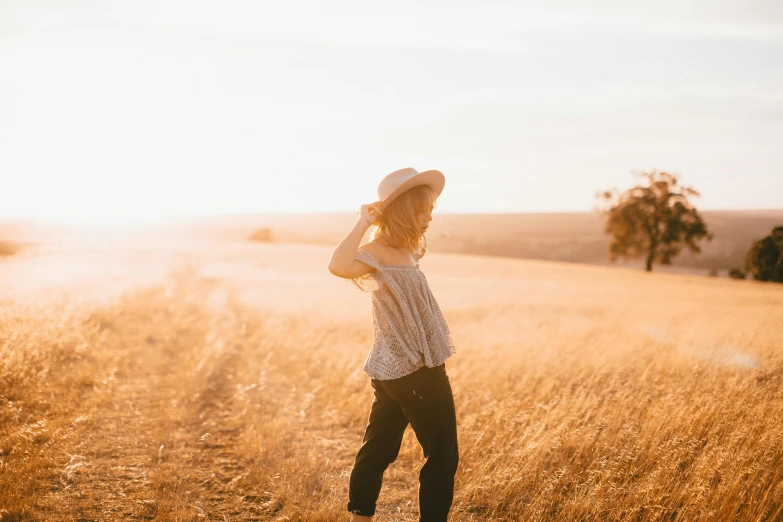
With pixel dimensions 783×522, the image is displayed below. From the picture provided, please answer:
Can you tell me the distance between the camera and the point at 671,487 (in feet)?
12.6

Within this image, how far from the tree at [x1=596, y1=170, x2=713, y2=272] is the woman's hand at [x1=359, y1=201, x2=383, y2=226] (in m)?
42.4

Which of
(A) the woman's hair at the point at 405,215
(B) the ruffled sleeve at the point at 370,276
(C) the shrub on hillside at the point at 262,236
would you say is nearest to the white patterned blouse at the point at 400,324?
(B) the ruffled sleeve at the point at 370,276

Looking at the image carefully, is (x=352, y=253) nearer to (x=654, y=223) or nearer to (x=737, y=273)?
(x=654, y=223)

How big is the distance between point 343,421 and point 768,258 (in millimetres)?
46809

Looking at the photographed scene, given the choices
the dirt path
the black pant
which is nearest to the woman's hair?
the black pant

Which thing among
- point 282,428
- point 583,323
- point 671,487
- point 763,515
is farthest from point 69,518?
point 583,323

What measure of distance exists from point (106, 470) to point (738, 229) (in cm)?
8387

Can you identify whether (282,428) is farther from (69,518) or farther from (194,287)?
(194,287)

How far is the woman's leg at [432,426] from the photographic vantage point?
9.81 ft

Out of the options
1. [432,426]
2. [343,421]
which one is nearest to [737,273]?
[343,421]

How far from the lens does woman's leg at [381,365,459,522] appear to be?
9.81ft

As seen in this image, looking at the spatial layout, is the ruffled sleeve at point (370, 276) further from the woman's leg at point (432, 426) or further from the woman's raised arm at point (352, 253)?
the woman's leg at point (432, 426)

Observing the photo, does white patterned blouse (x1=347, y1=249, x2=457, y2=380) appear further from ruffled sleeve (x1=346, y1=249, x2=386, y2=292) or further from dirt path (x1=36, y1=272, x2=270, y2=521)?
dirt path (x1=36, y1=272, x2=270, y2=521)

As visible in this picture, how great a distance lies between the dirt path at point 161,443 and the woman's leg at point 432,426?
5.09ft
